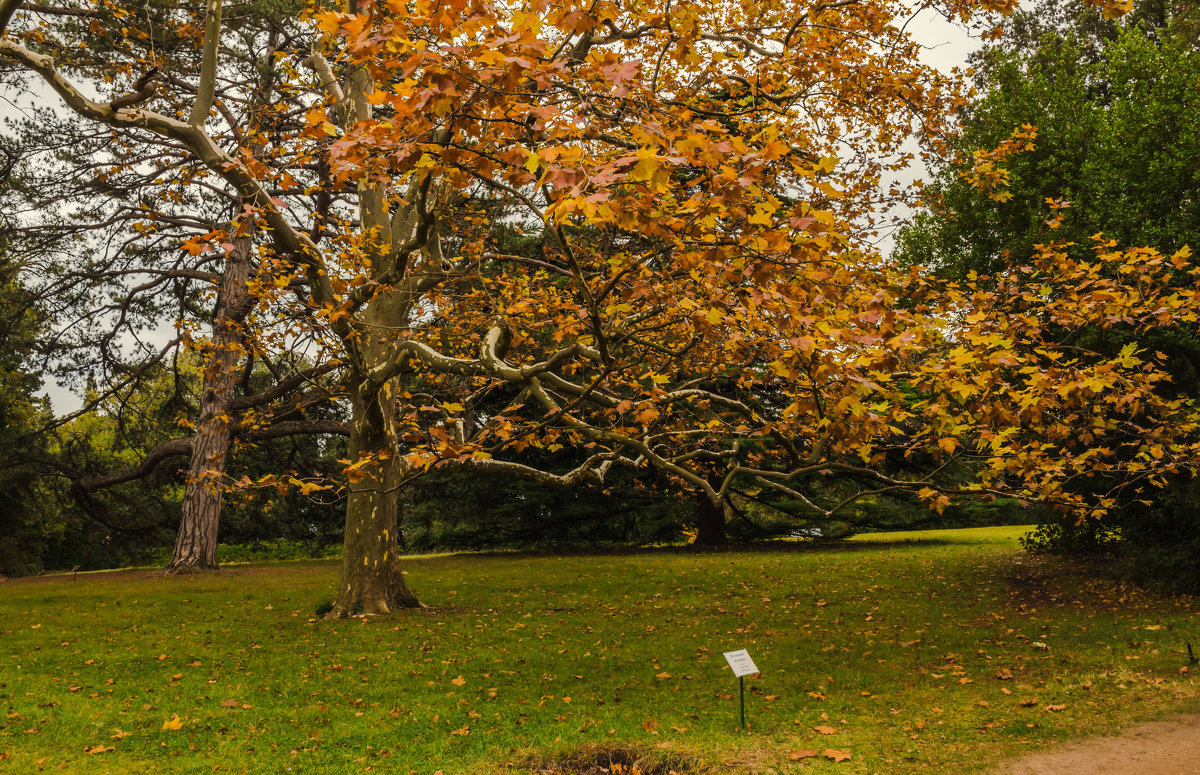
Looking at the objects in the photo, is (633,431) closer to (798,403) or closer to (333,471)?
(798,403)

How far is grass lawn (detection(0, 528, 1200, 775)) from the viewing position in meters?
5.33

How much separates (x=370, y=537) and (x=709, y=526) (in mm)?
12737

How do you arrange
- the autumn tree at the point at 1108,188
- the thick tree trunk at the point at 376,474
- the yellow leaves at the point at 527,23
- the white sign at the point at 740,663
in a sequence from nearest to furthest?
the yellow leaves at the point at 527,23, the white sign at the point at 740,663, the thick tree trunk at the point at 376,474, the autumn tree at the point at 1108,188

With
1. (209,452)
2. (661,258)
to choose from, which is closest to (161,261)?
(209,452)

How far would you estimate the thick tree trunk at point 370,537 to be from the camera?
10.2 metres

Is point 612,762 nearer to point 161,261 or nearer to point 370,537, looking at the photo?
point 370,537

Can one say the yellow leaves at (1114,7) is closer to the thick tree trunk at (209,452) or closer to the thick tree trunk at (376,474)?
the thick tree trunk at (376,474)

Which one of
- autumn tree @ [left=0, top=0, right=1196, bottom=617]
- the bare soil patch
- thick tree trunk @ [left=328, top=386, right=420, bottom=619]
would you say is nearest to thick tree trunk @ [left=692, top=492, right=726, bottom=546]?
autumn tree @ [left=0, top=0, right=1196, bottom=617]

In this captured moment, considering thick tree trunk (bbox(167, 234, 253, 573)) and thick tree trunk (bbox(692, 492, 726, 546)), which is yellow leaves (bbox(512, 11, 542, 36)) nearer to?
thick tree trunk (bbox(167, 234, 253, 573))

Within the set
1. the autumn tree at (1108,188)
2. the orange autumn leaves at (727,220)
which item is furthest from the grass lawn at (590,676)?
the orange autumn leaves at (727,220)

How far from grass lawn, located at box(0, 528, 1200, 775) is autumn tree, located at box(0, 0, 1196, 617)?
1.79 m

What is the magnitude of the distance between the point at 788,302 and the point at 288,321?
8485 millimetres

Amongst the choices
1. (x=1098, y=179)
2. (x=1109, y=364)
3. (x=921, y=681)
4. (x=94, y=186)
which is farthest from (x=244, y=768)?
(x=1098, y=179)

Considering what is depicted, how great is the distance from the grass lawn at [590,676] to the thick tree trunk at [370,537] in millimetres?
511
